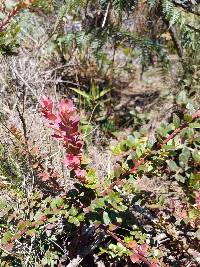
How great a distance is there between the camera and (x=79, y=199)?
4.78ft

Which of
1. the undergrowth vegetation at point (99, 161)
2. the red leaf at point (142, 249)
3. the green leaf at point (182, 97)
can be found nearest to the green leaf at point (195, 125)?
the undergrowth vegetation at point (99, 161)

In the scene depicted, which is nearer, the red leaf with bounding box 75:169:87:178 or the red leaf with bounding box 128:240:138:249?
the red leaf with bounding box 75:169:87:178

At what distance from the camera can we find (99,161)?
2.32 meters

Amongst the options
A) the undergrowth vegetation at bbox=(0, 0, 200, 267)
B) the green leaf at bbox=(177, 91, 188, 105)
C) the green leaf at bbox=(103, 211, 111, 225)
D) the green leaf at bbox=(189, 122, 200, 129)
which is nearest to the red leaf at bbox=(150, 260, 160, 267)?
the undergrowth vegetation at bbox=(0, 0, 200, 267)

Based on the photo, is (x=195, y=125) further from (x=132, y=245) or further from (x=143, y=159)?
(x=132, y=245)

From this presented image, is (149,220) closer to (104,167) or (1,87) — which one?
(104,167)

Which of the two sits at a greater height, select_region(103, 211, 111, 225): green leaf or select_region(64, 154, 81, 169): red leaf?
select_region(64, 154, 81, 169): red leaf

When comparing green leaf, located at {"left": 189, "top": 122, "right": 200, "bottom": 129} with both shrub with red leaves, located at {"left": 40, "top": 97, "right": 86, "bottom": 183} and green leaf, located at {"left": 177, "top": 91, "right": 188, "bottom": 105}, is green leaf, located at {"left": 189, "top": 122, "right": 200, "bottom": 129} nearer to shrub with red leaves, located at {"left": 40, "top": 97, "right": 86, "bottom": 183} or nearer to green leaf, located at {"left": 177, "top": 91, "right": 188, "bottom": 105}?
shrub with red leaves, located at {"left": 40, "top": 97, "right": 86, "bottom": 183}

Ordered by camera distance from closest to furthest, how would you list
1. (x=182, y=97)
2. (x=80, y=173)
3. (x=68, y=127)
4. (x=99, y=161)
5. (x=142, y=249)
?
(x=68, y=127) → (x=80, y=173) → (x=142, y=249) → (x=99, y=161) → (x=182, y=97)

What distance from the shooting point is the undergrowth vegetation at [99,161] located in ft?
4.59

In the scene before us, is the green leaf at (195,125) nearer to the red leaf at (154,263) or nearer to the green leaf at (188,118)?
the green leaf at (188,118)

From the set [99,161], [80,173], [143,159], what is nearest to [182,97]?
[99,161]

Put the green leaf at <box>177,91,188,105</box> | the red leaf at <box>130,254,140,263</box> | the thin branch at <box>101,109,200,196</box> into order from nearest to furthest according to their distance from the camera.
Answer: the thin branch at <box>101,109,200,196</box>
the red leaf at <box>130,254,140,263</box>
the green leaf at <box>177,91,188,105</box>

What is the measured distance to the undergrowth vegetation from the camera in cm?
140
